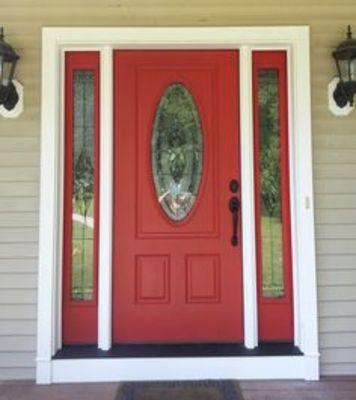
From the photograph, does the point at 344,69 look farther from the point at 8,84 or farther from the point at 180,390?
the point at 180,390

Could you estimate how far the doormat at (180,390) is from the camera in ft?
9.74

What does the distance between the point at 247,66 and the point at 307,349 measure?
5.98 ft

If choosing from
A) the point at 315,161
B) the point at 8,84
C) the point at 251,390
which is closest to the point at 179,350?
the point at 251,390

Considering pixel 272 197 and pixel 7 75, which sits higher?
pixel 7 75

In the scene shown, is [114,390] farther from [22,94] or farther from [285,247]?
[22,94]

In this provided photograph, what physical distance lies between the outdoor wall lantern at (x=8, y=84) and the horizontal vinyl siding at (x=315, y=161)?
6cm

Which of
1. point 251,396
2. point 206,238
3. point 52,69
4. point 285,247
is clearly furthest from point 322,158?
point 52,69

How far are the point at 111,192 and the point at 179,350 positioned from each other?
42.6 inches

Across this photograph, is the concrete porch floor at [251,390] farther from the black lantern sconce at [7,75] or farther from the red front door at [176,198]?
the black lantern sconce at [7,75]

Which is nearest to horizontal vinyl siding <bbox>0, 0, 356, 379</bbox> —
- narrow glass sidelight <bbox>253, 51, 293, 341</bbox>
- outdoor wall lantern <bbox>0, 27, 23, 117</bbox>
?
outdoor wall lantern <bbox>0, 27, 23, 117</bbox>

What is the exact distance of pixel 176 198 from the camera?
3.51 meters

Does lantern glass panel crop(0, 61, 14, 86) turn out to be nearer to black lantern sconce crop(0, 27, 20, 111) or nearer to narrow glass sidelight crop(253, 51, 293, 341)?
black lantern sconce crop(0, 27, 20, 111)

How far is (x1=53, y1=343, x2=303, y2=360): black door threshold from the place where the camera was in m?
3.26

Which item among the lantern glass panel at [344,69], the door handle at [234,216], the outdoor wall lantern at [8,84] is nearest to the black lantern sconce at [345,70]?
the lantern glass panel at [344,69]
